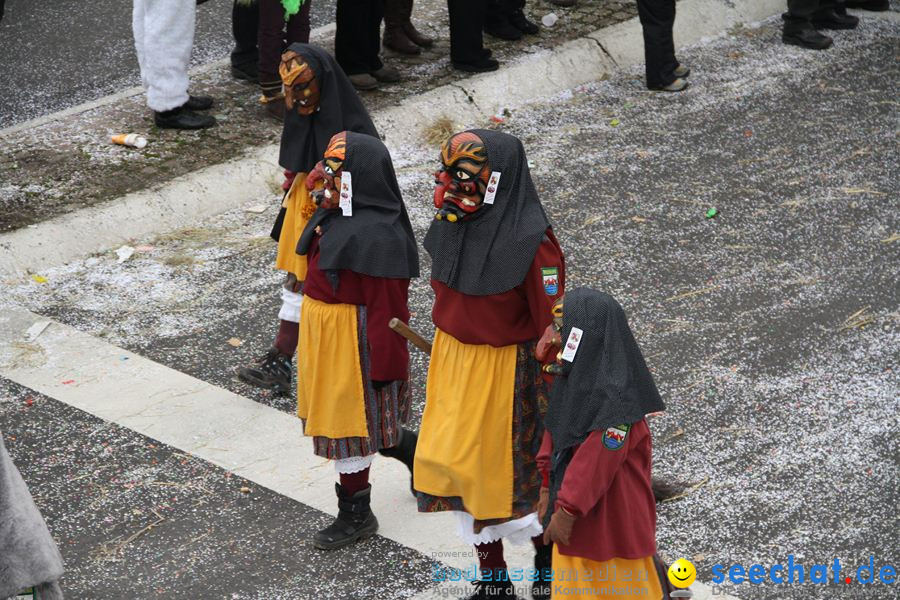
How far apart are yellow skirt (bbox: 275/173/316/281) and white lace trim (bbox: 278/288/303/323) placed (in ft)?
0.46

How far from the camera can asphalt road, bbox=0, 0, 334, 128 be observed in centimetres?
973

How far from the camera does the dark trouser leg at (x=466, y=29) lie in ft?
32.8

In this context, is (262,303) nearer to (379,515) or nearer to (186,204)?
(186,204)

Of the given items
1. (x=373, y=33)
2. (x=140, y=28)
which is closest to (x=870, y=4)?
(x=373, y=33)

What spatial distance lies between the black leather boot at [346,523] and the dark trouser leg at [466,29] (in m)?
5.55

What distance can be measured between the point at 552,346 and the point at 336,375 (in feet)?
4.11

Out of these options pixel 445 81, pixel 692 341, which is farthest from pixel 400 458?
pixel 445 81

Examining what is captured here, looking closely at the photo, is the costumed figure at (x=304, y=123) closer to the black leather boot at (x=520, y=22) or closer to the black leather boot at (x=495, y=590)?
the black leather boot at (x=495, y=590)

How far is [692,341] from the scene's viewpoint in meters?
6.80

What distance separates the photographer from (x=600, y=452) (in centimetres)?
395

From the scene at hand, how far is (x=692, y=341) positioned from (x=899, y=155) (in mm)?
3206

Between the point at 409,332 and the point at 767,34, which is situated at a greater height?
the point at 409,332

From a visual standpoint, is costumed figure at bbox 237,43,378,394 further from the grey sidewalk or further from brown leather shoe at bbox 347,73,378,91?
brown leather shoe at bbox 347,73,378,91

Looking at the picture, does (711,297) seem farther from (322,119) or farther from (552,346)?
(552,346)
